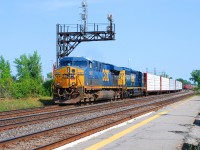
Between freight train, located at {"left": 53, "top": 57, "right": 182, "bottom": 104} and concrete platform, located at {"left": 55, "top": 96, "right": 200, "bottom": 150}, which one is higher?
freight train, located at {"left": 53, "top": 57, "right": 182, "bottom": 104}

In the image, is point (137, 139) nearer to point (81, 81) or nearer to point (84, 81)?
point (81, 81)

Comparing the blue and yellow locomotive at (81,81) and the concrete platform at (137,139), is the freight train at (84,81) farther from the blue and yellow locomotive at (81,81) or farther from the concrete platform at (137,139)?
the concrete platform at (137,139)

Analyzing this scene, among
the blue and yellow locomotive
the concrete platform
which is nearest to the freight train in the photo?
the blue and yellow locomotive

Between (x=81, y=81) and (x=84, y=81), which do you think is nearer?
(x=81, y=81)

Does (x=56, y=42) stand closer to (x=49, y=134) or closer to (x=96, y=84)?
(x=96, y=84)

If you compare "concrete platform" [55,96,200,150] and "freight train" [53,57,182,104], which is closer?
"concrete platform" [55,96,200,150]

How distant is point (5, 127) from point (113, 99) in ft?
77.8

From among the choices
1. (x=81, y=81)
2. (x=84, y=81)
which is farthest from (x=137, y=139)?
(x=84, y=81)

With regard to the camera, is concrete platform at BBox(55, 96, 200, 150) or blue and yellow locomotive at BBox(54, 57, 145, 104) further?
blue and yellow locomotive at BBox(54, 57, 145, 104)

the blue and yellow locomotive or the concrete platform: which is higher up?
the blue and yellow locomotive

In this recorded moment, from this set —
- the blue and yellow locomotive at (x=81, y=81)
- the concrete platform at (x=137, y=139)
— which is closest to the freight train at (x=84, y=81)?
the blue and yellow locomotive at (x=81, y=81)

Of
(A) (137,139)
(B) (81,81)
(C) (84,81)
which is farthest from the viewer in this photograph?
(C) (84,81)

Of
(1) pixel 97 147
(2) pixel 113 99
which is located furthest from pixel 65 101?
(1) pixel 97 147

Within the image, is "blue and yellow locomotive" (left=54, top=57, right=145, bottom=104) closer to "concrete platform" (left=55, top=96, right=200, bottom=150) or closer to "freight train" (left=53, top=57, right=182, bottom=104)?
"freight train" (left=53, top=57, right=182, bottom=104)
